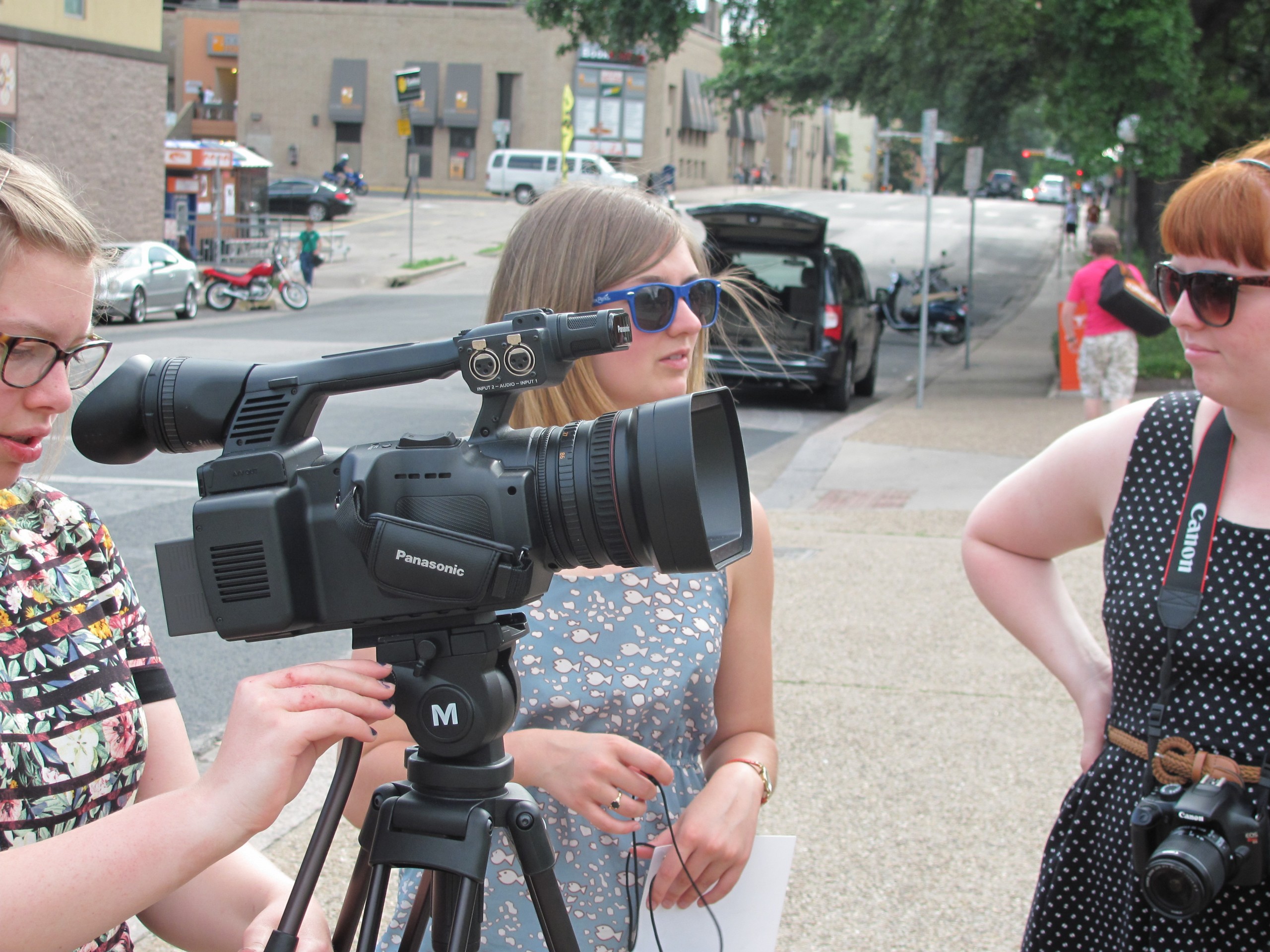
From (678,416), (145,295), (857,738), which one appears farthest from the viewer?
(145,295)

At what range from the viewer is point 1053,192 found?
63688 mm

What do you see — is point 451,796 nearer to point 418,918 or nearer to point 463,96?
point 418,918

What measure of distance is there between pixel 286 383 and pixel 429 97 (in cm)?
5702

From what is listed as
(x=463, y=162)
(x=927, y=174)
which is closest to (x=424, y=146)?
(x=463, y=162)

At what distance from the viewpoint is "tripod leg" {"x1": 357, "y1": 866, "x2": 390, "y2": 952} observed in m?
1.35

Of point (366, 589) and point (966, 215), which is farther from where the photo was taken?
point (966, 215)

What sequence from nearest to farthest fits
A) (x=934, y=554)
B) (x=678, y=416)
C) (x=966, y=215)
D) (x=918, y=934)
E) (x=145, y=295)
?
(x=678, y=416)
(x=918, y=934)
(x=934, y=554)
(x=145, y=295)
(x=966, y=215)

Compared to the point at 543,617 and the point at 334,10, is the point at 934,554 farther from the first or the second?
the point at 334,10

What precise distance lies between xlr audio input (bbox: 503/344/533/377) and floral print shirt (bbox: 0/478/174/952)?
0.66m

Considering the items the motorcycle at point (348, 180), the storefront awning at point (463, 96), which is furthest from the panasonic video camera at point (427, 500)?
the storefront awning at point (463, 96)

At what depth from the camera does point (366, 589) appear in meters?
1.37

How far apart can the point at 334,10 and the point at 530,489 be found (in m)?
59.5

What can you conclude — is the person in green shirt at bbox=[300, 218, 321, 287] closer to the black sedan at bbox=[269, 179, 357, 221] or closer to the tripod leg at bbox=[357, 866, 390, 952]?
the black sedan at bbox=[269, 179, 357, 221]

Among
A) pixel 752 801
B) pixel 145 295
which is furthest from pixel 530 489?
pixel 145 295
